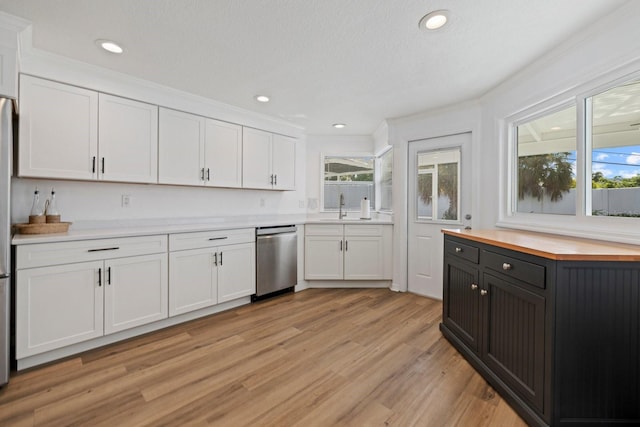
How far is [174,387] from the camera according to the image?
6.12 feet

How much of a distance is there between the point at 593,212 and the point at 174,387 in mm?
3052

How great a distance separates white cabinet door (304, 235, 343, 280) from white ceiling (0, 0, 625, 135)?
1.91 meters

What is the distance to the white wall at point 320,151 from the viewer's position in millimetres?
4758

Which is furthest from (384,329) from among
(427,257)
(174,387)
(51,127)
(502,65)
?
(51,127)

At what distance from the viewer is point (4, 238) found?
1.83 m

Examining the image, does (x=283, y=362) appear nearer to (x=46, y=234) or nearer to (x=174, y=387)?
(x=174, y=387)

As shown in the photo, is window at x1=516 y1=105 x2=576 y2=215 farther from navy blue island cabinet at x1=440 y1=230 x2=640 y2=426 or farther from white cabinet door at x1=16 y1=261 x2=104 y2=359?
white cabinet door at x1=16 y1=261 x2=104 y2=359

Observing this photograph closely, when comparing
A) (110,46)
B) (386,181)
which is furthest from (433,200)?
(110,46)

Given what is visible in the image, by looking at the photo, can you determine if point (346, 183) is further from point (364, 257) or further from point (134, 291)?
point (134, 291)

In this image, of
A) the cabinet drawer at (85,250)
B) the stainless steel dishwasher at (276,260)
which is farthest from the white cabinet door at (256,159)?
the cabinet drawer at (85,250)

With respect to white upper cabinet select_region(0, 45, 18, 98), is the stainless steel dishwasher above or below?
below

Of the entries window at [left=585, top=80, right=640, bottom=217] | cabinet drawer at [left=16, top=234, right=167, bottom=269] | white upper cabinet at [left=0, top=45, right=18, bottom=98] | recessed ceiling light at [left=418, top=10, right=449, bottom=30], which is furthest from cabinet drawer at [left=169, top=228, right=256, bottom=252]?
window at [left=585, top=80, right=640, bottom=217]

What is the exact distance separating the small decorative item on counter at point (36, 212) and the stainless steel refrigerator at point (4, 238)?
1.77 feet

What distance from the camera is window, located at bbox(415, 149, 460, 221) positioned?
11.5 feet
